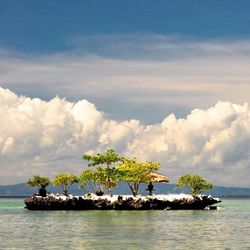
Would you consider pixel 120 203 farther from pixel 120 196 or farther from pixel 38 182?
pixel 38 182

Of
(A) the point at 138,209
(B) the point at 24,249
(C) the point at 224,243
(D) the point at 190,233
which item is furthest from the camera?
(A) the point at 138,209

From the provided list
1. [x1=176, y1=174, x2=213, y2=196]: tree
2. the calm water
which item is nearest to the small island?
[x1=176, y1=174, x2=213, y2=196]: tree

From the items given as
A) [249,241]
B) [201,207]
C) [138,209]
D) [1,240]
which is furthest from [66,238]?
[201,207]

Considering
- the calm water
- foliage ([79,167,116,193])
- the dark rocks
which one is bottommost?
the calm water

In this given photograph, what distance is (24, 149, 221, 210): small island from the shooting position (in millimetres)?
127938

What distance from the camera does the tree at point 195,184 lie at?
13675 cm

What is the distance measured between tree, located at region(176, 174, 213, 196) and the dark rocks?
4.25 m

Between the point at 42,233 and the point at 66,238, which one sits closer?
the point at 66,238

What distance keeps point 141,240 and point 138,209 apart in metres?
63.4

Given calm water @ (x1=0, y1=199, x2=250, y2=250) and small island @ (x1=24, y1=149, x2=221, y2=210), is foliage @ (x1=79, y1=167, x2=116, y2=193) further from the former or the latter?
calm water @ (x1=0, y1=199, x2=250, y2=250)

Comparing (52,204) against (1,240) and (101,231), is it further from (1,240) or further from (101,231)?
(1,240)

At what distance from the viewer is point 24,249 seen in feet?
186

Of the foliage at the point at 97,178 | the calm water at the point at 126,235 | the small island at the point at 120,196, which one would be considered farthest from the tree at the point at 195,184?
the calm water at the point at 126,235

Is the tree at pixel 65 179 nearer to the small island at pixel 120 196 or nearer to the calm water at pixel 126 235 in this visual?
the small island at pixel 120 196
